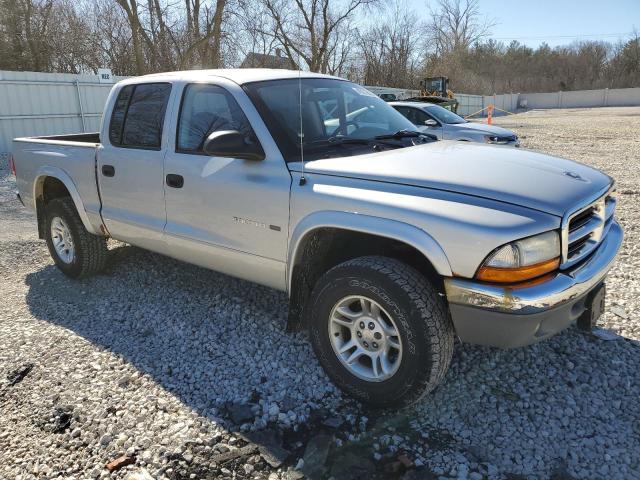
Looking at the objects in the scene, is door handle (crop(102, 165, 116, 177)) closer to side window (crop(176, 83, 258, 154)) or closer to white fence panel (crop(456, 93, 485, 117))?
side window (crop(176, 83, 258, 154))

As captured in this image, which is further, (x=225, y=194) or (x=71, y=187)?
(x=71, y=187)

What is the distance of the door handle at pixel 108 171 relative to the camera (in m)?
4.35

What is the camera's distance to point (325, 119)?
372cm

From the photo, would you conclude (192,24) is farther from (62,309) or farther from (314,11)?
(62,309)

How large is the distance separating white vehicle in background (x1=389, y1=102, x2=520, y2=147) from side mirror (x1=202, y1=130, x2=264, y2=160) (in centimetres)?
799

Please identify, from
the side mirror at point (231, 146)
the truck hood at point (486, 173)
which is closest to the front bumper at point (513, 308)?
the truck hood at point (486, 173)

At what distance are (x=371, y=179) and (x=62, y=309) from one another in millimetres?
3181

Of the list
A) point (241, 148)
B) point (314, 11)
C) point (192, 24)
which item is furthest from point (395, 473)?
point (314, 11)

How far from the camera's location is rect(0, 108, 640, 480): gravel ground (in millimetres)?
2588

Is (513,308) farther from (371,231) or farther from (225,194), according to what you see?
(225,194)

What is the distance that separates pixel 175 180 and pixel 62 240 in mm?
2187

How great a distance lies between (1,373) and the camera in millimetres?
3527

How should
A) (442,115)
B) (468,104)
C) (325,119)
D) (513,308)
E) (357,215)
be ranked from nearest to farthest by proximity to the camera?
(513,308)
(357,215)
(325,119)
(442,115)
(468,104)

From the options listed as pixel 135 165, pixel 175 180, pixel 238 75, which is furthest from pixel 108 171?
pixel 238 75
